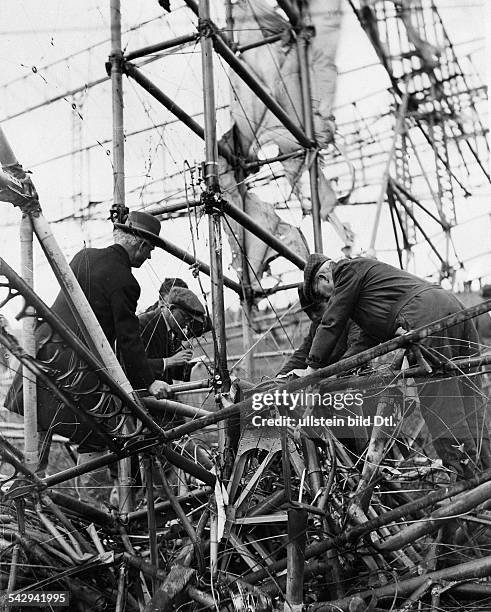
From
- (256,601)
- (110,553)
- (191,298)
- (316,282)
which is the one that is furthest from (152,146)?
(256,601)

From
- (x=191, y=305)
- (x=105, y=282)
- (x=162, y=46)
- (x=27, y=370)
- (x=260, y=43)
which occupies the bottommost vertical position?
(x=27, y=370)

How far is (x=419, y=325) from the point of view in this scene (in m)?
3.35

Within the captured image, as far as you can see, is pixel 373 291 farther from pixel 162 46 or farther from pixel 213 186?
pixel 162 46

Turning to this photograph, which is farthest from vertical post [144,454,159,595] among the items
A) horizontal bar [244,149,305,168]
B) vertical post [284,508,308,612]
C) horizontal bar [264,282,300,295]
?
horizontal bar [244,149,305,168]

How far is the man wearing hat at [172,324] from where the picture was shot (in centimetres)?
428

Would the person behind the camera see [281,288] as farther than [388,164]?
Yes

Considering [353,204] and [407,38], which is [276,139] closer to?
[353,204]

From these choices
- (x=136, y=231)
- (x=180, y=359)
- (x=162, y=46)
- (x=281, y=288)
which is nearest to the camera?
(x=136, y=231)

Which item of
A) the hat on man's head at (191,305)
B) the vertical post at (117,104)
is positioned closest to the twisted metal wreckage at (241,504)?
the hat on man's head at (191,305)

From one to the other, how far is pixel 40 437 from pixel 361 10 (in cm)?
442

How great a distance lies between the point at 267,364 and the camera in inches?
225

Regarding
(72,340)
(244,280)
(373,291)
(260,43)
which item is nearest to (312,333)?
(373,291)

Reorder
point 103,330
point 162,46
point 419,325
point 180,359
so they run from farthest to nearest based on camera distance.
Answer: point 162,46 < point 180,359 < point 419,325 < point 103,330

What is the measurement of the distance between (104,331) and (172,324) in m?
1.13
